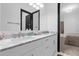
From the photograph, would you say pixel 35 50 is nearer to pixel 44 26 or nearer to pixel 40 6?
pixel 44 26

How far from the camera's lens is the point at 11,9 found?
5.29ft

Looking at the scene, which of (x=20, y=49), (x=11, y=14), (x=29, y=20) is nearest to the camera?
(x=20, y=49)

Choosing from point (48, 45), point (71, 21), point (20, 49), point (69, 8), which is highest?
point (69, 8)

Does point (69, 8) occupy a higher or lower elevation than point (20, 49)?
higher

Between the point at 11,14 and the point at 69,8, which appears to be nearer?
the point at 11,14

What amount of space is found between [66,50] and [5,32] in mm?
1658

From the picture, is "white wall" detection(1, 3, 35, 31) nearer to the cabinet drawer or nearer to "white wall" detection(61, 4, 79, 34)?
the cabinet drawer

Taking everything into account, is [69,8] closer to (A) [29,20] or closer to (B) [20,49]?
(A) [29,20]

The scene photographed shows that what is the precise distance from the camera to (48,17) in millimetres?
2041

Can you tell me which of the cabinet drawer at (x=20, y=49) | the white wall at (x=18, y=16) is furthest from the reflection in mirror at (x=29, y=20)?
the cabinet drawer at (x=20, y=49)

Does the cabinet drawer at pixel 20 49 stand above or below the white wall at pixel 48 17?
below

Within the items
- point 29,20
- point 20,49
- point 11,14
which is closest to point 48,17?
point 29,20

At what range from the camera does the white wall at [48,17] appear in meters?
2.01

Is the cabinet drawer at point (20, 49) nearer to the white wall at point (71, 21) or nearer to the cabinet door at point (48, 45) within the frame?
the cabinet door at point (48, 45)
